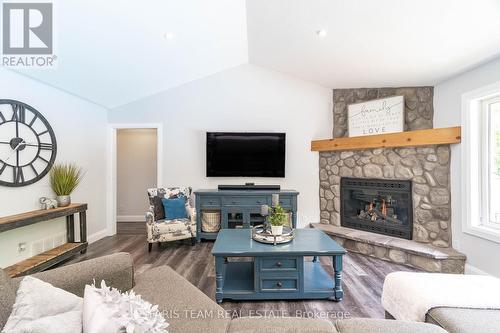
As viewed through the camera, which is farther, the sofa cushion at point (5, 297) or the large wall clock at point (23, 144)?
the large wall clock at point (23, 144)

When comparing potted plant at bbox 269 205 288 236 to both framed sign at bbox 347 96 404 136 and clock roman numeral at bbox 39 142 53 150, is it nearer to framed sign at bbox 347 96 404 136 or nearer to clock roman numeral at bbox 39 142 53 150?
framed sign at bbox 347 96 404 136

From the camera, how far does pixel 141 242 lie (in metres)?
3.86

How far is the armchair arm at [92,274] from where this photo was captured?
1268mm

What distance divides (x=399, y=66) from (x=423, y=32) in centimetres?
67

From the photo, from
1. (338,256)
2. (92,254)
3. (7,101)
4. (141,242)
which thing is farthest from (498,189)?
(7,101)

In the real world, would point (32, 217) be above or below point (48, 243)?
above

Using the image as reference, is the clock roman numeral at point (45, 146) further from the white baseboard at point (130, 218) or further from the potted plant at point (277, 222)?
the potted plant at point (277, 222)

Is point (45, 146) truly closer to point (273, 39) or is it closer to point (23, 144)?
point (23, 144)

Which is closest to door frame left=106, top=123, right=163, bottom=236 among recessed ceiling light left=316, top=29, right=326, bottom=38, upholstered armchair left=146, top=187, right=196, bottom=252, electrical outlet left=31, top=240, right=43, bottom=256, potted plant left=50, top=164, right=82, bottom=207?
upholstered armchair left=146, top=187, right=196, bottom=252

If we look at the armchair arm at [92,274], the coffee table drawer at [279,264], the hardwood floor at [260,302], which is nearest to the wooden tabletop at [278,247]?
the coffee table drawer at [279,264]

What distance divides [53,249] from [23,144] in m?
1.32

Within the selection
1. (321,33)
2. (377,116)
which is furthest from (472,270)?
(321,33)

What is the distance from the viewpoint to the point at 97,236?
155 inches

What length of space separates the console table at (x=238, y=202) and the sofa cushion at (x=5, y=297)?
274 centimetres
